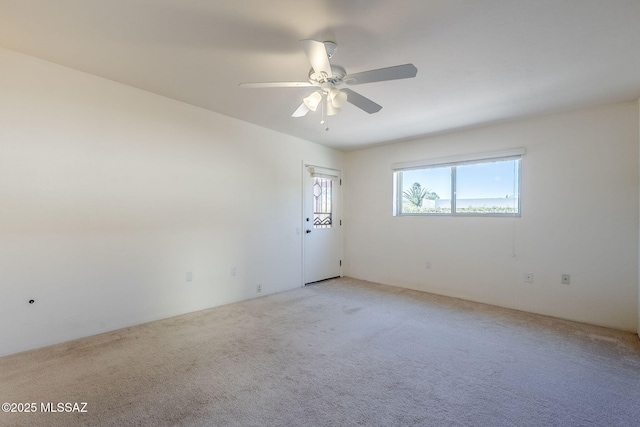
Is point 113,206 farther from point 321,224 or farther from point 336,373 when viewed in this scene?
point 321,224

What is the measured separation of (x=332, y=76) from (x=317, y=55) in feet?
1.17

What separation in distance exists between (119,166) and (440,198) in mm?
4304

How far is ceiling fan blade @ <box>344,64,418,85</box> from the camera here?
5.99ft

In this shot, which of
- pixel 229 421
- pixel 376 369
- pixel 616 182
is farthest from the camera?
pixel 616 182

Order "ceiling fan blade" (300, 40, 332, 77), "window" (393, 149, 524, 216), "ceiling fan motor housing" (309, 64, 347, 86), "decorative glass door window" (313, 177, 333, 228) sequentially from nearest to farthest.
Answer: "ceiling fan blade" (300, 40, 332, 77)
"ceiling fan motor housing" (309, 64, 347, 86)
"window" (393, 149, 524, 216)
"decorative glass door window" (313, 177, 333, 228)

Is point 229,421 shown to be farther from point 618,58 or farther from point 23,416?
point 618,58

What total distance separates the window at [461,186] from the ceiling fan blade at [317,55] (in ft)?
10.1

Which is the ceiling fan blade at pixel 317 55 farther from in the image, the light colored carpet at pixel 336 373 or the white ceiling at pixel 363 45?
the light colored carpet at pixel 336 373

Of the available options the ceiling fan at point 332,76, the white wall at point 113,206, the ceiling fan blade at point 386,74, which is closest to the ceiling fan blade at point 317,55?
the ceiling fan at point 332,76

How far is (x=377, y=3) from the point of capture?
172 centimetres

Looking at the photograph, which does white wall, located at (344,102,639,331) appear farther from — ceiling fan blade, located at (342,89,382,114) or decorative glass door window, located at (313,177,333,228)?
ceiling fan blade, located at (342,89,382,114)

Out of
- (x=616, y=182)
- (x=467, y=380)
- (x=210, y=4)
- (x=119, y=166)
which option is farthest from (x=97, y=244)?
(x=616, y=182)

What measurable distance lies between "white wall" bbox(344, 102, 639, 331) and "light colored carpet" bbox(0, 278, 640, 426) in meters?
0.45

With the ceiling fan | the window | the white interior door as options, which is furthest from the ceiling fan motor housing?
the window
